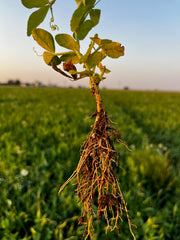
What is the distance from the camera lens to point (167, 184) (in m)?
2.32

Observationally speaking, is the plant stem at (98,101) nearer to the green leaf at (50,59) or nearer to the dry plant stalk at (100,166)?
the dry plant stalk at (100,166)

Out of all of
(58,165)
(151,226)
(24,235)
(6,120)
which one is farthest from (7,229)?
(6,120)

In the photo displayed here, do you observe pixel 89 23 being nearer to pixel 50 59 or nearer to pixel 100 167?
pixel 50 59

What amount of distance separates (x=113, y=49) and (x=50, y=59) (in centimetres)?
16

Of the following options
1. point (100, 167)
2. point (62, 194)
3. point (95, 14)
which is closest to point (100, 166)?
point (100, 167)

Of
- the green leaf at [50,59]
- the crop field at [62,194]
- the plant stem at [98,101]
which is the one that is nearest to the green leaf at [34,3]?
the green leaf at [50,59]

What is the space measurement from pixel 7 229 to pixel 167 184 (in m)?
1.84

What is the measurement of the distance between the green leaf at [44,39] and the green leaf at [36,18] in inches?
1.2

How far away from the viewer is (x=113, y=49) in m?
0.44

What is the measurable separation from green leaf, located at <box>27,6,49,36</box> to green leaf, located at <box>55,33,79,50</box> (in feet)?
0.21

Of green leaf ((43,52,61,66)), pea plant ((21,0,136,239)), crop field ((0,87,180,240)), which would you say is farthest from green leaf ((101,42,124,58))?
crop field ((0,87,180,240))

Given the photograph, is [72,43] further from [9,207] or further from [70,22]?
[9,207]

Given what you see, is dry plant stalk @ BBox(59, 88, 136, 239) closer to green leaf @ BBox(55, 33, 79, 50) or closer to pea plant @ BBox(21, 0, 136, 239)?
pea plant @ BBox(21, 0, 136, 239)

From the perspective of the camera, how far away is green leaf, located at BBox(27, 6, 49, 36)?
424 millimetres
